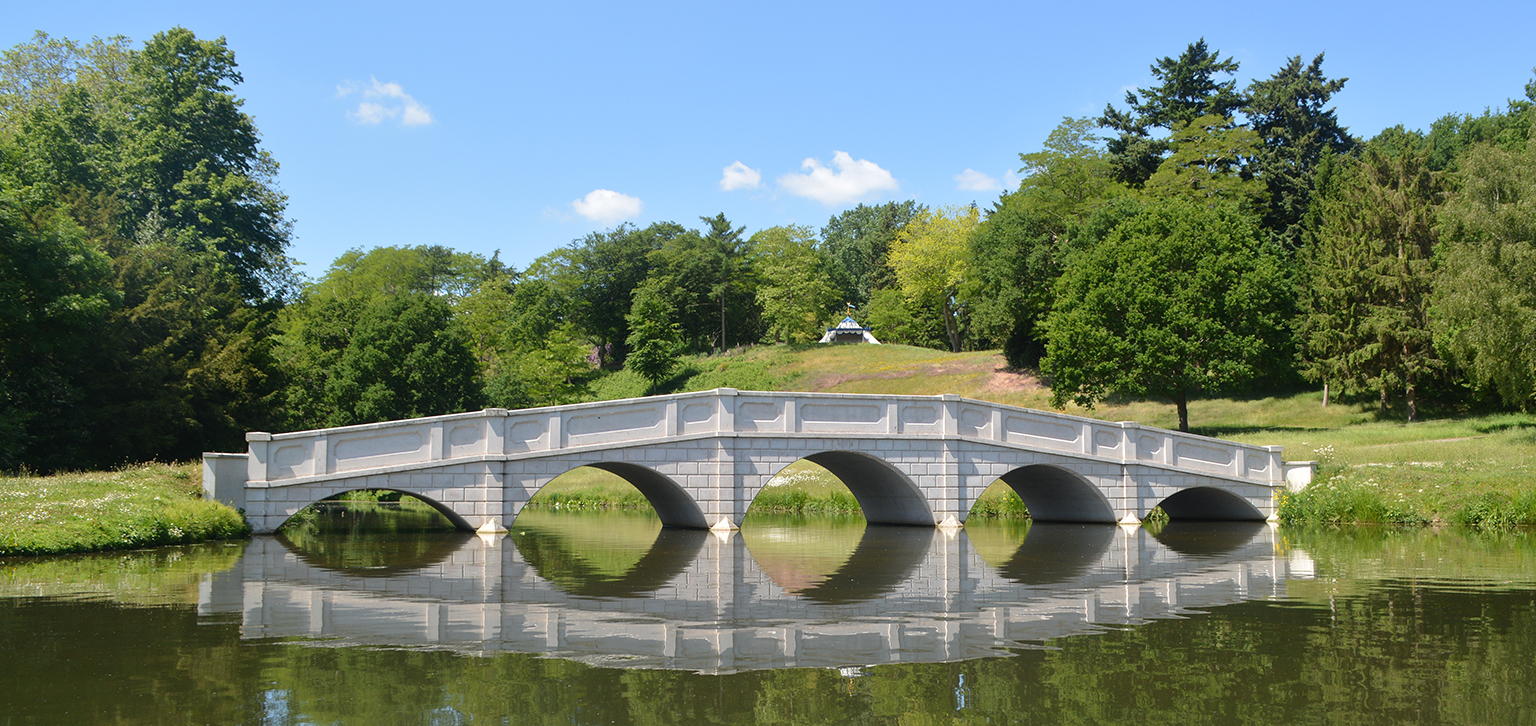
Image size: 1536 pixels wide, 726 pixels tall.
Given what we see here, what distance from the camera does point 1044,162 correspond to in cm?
5781

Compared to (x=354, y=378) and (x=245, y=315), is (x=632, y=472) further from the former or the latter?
(x=354, y=378)

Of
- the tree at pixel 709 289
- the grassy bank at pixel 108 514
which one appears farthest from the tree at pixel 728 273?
the grassy bank at pixel 108 514

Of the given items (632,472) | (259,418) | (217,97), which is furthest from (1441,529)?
(217,97)

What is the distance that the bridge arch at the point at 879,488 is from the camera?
80.1 feet

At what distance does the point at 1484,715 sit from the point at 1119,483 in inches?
755

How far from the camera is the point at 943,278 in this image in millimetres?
72312

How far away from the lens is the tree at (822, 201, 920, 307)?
90.5m

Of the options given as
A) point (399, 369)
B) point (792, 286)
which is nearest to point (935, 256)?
point (792, 286)

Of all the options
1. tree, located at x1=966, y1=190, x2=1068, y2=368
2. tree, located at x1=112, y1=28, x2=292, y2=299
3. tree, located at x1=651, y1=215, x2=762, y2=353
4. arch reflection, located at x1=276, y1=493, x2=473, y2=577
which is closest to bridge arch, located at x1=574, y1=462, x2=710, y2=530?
arch reflection, located at x1=276, y1=493, x2=473, y2=577

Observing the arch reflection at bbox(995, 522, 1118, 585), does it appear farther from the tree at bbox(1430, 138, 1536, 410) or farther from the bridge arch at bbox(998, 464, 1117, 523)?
the tree at bbox(1430, 138, 1536, 410)

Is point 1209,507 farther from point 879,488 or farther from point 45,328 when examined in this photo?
point 45,328

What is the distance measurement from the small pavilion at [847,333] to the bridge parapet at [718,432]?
193 feet

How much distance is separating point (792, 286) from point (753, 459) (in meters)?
51.1

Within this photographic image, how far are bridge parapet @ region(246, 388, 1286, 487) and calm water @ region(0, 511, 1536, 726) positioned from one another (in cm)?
312
